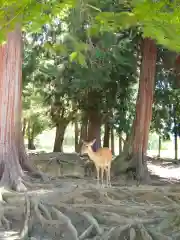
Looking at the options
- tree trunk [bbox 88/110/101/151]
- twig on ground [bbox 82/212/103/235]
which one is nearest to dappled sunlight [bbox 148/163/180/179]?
tree trunk [bbox 88/110/101/151]

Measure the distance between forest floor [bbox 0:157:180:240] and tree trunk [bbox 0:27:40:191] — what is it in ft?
4.93

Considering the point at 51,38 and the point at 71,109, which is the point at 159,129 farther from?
the point at 51,38

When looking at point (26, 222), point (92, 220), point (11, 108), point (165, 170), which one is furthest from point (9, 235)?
point (165, 170)

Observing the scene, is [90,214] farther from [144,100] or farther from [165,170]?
[165,170]

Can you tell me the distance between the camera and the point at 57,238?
7.78 meters

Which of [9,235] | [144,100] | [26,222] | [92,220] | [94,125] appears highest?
[144,100]

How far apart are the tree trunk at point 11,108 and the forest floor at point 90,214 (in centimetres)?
150

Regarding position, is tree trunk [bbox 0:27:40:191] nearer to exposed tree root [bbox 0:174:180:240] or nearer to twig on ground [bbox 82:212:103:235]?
exposed tree root [bbox 0:174:180:240]

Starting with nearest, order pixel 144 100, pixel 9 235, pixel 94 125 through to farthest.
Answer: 1. pixel 9 235
2. pixel 144 100
3. pixel 94 125

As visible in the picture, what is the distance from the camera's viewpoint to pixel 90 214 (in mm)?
8250

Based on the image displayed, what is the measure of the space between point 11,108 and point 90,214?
5.01 meters

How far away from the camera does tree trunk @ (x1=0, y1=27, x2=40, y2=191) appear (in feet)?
39.1

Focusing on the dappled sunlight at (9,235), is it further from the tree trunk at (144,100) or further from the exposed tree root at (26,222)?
the tree trunk at (144,100)

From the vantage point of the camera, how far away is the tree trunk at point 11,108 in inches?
469
